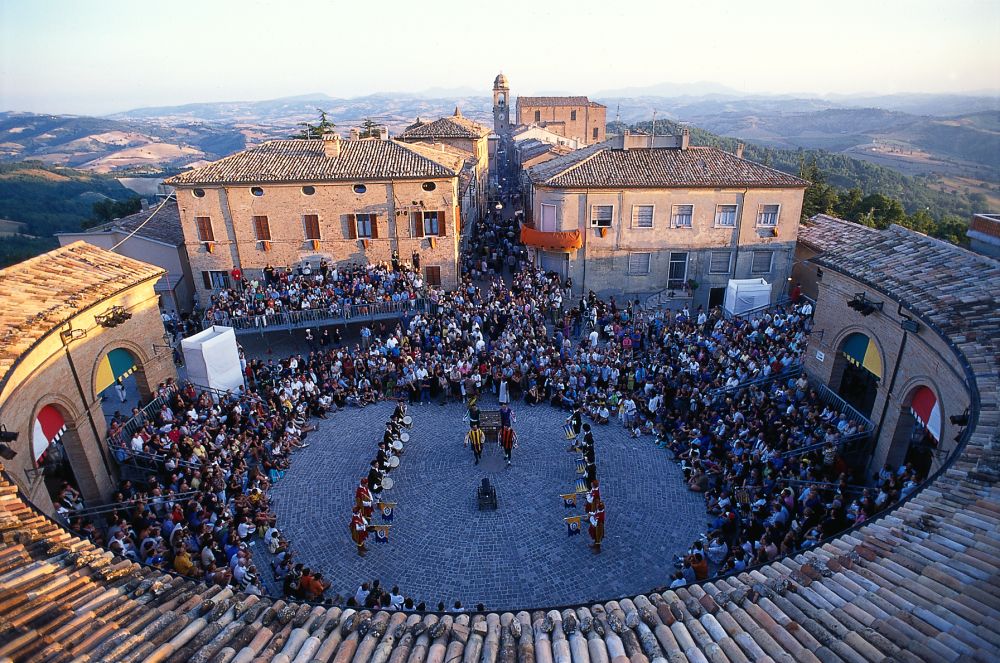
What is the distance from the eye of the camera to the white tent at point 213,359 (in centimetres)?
1903

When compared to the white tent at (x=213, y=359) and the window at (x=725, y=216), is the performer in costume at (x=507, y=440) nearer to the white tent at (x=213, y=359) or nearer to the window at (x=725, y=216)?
the white tent at (x=213, y=359)

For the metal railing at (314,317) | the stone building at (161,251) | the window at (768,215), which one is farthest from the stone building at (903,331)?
the stone building at (161,251)

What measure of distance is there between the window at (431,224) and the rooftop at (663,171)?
17.1 ft

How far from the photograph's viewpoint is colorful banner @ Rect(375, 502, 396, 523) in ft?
48.3

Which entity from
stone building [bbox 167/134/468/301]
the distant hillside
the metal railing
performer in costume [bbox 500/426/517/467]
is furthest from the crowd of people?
the distant hillside

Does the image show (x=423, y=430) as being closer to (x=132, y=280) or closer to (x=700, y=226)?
(x=132, y=280)

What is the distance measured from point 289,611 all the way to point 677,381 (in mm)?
15536

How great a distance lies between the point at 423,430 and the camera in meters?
19.2

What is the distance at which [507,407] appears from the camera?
62.7 ft

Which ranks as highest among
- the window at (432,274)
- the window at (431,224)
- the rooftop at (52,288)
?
the rooftop at (52,288)

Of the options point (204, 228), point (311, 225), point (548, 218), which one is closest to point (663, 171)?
point (548, 218)

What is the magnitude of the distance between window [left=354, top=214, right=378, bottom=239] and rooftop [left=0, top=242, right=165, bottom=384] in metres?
10.7

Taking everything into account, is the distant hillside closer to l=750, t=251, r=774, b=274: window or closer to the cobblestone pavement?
l=750, t=251, r=774, b=274: window

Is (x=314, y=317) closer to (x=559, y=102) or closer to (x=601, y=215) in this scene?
(x=601, y=215)
